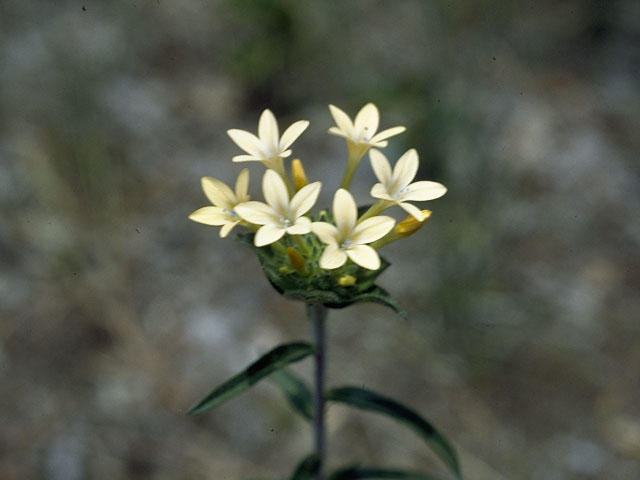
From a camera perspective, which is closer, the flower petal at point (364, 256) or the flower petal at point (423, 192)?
the flower petal at point (364, 256)

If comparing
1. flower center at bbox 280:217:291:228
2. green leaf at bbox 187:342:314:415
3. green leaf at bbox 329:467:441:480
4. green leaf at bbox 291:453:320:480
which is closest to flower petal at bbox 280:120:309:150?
flower center at bbox 280:217:291:228

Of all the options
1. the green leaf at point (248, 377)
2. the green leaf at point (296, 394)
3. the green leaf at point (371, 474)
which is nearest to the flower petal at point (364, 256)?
the green leaf at point (248, 377)

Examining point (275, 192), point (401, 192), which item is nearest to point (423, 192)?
point (401, 192)

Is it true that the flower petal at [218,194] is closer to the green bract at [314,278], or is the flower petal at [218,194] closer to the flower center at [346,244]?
the green bract at [314,278]

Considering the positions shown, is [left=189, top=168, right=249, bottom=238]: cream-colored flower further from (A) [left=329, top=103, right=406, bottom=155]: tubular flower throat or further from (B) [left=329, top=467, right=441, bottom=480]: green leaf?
(B) [left=329, top=467, right=441, bottom=480]: green leaf

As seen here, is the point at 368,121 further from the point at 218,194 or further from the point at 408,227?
the point at 218,194

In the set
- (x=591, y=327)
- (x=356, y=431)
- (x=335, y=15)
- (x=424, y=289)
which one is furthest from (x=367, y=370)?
(x=335, y=15)
